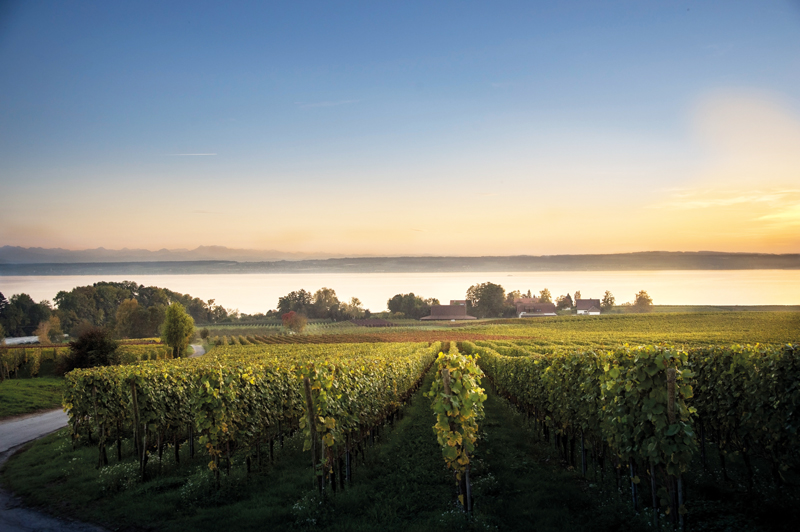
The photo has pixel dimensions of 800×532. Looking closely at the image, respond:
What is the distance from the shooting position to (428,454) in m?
10.6

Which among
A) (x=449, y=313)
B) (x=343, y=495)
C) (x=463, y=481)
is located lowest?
(x=449, y=313)

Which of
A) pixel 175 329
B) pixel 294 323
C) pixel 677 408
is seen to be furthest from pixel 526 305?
pixel 677 408

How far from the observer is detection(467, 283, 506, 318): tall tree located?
121m

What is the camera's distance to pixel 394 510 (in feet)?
23.8

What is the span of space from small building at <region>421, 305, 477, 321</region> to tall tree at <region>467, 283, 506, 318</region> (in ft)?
28.5

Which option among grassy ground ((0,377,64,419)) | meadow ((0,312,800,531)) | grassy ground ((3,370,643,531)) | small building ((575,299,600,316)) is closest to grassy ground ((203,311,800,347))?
grassy ground ((0,377,64,419))

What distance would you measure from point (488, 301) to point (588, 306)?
82.5 ft

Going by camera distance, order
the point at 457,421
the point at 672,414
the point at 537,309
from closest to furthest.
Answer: the point at 672,414, the point at 457,421, the point at 537,309

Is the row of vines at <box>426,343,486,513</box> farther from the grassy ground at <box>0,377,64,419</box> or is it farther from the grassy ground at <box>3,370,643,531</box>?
the grassy ground at <box>0,377,64,419</box>

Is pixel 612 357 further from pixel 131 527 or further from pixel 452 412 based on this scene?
pixel 131 527

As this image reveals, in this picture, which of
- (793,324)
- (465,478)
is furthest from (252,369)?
(793,324)

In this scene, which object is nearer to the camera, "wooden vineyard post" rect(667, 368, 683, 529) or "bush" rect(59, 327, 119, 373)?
"wooden vineyard post" rect(667, 368, 683, 529)

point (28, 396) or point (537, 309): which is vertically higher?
point (28, 396)

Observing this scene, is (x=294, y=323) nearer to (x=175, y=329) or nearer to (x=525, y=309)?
(x=175, y=329)
